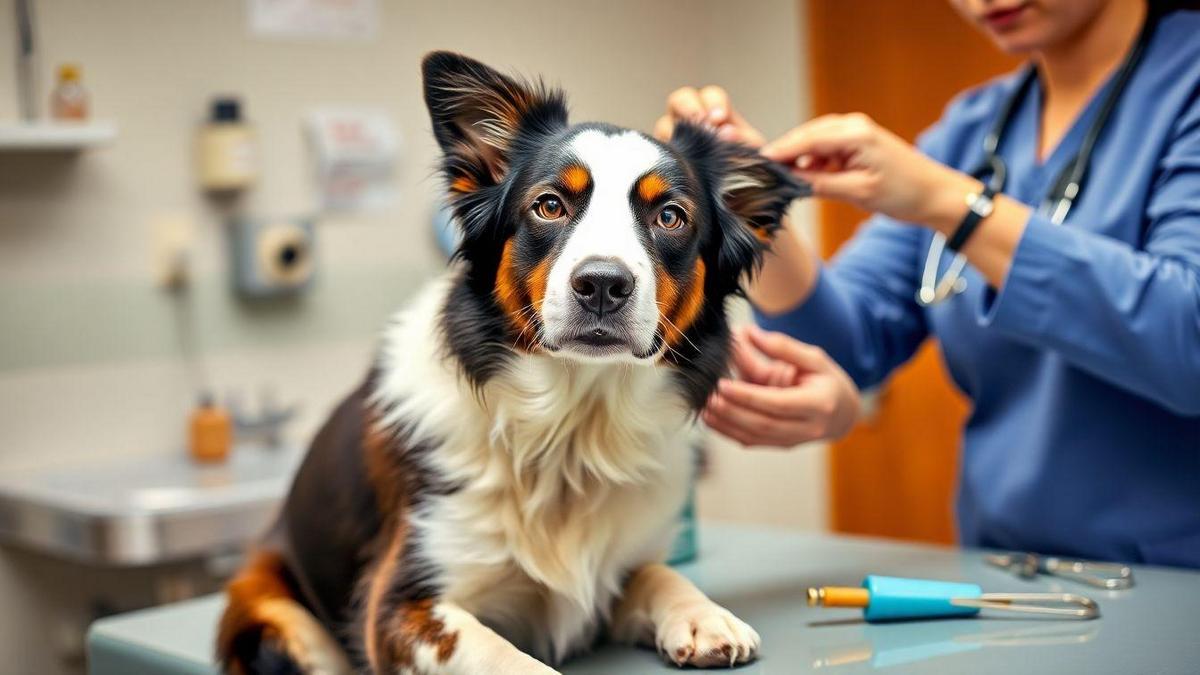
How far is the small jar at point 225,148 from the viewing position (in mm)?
2584

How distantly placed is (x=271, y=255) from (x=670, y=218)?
175 cm

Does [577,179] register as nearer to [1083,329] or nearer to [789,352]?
[789,352]

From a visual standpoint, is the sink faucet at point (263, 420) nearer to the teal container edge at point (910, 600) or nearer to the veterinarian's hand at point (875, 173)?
the veterinarian's hand at point (875, 173)

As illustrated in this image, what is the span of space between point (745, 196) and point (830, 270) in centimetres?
58

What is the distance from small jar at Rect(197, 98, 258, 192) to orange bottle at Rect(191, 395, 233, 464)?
0.47m

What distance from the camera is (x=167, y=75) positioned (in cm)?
258

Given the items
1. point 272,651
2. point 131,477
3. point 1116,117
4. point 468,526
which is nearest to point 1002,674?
point 468,526

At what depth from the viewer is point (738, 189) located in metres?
1.22

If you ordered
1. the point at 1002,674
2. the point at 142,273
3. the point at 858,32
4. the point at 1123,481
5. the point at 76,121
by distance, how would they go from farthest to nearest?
the point at 858,32 → the point at 142,273 → the point at 76,121 → the point at 1123,481 → the point at 1002,674

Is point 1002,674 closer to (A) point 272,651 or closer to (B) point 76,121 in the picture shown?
(A) point 272,651

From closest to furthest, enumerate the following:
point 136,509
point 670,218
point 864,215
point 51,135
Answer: point 670,218
point 136,509
point 51,135
point 864,215

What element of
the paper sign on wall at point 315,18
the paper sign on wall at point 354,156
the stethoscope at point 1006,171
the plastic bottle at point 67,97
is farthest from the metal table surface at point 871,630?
the paper sign on wall at point 315,18

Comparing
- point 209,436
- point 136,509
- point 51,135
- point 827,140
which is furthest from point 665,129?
point 209,436

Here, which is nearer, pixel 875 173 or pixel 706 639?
pixel 706 639
